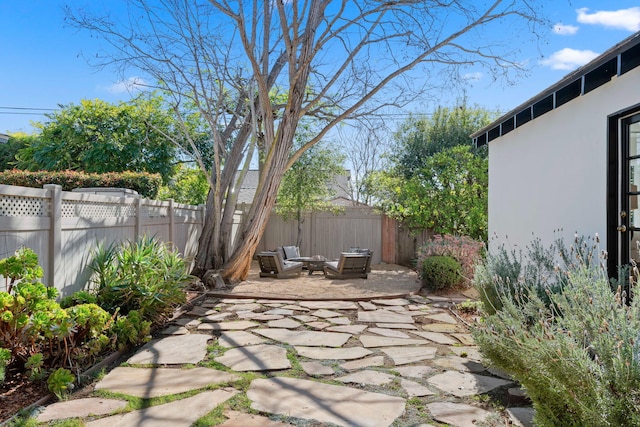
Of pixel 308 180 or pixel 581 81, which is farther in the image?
pixel 308 180

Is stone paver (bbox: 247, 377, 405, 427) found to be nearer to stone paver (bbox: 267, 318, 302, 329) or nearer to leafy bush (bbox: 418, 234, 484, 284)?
stone paver (bbox: 267, 318, 302, 329)

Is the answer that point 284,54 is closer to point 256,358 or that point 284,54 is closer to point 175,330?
point 175,330

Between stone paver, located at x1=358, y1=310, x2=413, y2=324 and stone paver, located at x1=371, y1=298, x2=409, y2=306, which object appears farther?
stone paver, located at x1=371, y1=298, x2=409, y2=306

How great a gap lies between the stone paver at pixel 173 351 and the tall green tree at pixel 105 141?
10.4 metres

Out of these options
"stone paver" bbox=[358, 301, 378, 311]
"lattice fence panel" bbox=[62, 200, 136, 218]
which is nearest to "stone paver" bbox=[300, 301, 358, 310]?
"stone paver" bbox=[358, 301, 378, 311]

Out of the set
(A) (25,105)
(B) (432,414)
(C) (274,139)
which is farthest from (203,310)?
(A) (25,105)

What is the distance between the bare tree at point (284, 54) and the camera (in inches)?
277

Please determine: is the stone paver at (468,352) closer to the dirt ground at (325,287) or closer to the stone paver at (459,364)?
the stone paver at (459,364)

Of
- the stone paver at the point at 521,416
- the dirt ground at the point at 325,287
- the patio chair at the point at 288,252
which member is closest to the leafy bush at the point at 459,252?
the dirt ground at the point at 325,287

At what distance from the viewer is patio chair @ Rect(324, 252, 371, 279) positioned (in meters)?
9.24

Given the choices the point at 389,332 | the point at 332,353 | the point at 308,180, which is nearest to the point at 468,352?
the point at 389,332

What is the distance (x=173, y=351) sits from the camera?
4180 mm

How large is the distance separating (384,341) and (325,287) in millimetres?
3913

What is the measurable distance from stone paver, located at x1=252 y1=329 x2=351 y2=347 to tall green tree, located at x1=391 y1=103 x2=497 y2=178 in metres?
9.21
